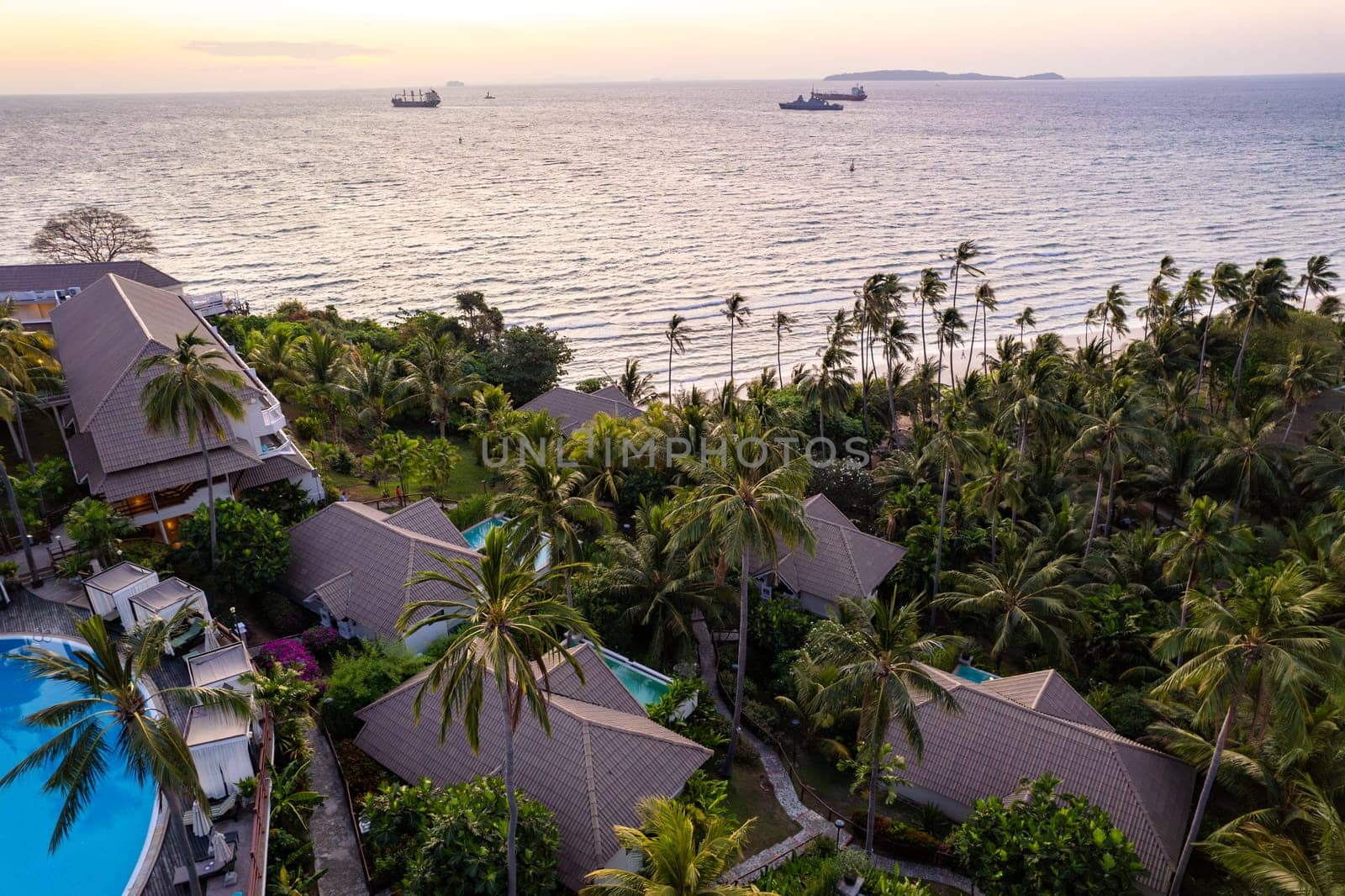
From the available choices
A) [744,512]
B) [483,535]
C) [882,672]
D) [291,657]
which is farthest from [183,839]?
[483,535]

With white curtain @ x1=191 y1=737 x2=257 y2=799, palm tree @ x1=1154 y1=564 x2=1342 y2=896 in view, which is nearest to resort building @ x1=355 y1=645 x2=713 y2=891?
white curtain @ x1=191 y1=737 x2=257 y2=799

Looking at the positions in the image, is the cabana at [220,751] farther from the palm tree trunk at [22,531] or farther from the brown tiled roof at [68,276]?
the brown tiled roof at [68,276]

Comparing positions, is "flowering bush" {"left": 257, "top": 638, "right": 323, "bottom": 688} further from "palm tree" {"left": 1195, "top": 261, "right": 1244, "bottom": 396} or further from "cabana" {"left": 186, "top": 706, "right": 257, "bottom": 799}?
"palm tree" {"left": 1195, "top": 261, "right": 1244, "bottom": 396}

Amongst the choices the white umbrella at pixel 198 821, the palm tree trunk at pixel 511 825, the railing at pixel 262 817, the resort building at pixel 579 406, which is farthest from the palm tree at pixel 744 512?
the resort building at pixel 579 406

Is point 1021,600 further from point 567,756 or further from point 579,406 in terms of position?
point 579,406

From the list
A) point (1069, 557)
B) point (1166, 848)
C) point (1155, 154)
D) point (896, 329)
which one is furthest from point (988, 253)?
point (1155, 154)
